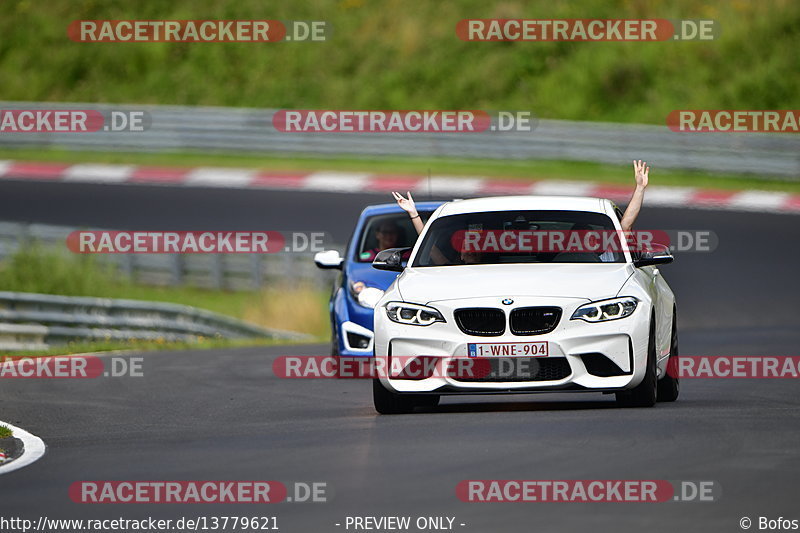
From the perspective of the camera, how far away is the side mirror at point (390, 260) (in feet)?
40.4

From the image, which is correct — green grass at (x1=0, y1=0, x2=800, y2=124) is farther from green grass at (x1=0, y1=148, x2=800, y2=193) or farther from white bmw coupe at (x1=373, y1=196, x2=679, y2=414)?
white bmw coupe at (x1=373, y1=196, x2=679, y2=414)

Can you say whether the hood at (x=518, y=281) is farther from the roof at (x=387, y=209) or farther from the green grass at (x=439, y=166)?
the green grass at (x=439, y=166)

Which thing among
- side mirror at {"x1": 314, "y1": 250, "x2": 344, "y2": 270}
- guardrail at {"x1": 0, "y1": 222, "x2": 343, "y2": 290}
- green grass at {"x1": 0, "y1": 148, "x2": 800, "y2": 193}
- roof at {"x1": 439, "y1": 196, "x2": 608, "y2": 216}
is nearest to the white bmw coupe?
roof at {"x1": 439, "y1": 196, "x2": 608, "y2": 216}

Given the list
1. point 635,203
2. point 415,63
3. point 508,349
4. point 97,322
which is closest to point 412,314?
point 508,349

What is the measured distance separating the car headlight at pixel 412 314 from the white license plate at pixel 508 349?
0.97ft

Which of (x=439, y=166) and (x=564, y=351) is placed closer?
(x=564, y=351)

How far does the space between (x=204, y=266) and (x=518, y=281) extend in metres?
19.2

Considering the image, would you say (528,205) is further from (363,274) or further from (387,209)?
(387,209)

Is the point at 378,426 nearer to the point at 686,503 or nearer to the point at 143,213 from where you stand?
the point at 686,503

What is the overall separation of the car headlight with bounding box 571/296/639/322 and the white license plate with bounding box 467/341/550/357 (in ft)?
0.93

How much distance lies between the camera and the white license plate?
10898mm

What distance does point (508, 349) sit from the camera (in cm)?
1091

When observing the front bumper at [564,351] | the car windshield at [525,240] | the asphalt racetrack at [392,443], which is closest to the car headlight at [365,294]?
the asphalt racetrack at [392,443]

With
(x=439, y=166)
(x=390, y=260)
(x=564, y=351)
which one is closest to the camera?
(x=564, y=351)
